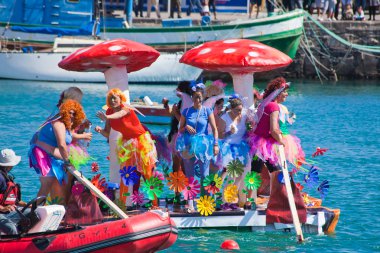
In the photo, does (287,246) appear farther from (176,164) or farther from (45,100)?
(45,100)

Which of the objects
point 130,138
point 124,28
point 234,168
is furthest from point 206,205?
point 124,28

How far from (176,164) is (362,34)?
88.7ft

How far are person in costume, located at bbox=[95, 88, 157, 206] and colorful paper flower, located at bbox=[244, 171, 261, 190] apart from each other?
4.28ft

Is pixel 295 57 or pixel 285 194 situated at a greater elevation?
pixel 285 194

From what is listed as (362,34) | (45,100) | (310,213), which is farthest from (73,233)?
(362,34)

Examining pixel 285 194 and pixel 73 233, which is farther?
pixel 285 194

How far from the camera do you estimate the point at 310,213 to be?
14.3 meters

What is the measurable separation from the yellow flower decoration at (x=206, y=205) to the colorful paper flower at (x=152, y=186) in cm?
58

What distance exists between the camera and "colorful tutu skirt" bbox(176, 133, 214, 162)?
45.4ft

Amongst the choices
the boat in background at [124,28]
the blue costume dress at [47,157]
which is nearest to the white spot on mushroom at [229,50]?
the blue costume dress at [47,157]

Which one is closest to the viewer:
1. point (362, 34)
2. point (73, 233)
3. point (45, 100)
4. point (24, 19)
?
point (73, 233)

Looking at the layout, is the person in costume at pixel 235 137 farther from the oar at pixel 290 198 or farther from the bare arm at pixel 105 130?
the bare arm at pixel 105 130

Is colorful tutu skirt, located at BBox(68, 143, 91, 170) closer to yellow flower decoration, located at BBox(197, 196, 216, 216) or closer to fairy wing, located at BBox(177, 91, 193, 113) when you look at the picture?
fairy wing, located at BBox(177, 91, 193, 113)

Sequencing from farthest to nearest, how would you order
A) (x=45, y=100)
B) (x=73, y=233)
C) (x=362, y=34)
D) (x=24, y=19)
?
(x=24, y=19), (x=362, y=34), (x=45, y=100), (x=73, y=233)
